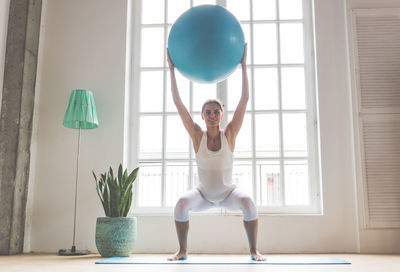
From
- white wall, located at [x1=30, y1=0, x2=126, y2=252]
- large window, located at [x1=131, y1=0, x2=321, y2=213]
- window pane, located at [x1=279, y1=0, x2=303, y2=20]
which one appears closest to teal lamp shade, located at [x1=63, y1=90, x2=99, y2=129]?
white wall, located at [x1=30, y1=0, x2=126, y2=252]

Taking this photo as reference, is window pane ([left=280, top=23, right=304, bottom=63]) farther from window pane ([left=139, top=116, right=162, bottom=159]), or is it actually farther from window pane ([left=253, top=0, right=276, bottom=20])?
window pane ([left=139, top=116, right=162, bottom=159])

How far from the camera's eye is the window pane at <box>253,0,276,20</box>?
13.6 feet

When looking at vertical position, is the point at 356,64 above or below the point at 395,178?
above

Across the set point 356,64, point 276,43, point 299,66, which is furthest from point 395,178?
point 276,43

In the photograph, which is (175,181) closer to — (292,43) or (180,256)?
(180,256)

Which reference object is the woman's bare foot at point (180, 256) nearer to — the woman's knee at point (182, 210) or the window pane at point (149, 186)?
the woman's knee at point (182, 210)

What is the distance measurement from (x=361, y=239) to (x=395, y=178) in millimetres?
608

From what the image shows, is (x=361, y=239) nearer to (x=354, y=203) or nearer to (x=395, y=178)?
(x=354, y=203)

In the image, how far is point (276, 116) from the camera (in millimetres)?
3961

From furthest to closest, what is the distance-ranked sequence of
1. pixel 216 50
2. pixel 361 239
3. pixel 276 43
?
1. pixel 276 43
2. pixel 361 239
3. pixel 216 50

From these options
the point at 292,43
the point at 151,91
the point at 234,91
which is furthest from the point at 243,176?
the point at 292,43

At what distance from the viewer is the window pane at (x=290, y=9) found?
13.5 feet

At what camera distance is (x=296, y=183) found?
3834 mm

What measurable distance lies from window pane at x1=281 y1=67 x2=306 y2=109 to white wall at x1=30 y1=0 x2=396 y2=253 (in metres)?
0.21
